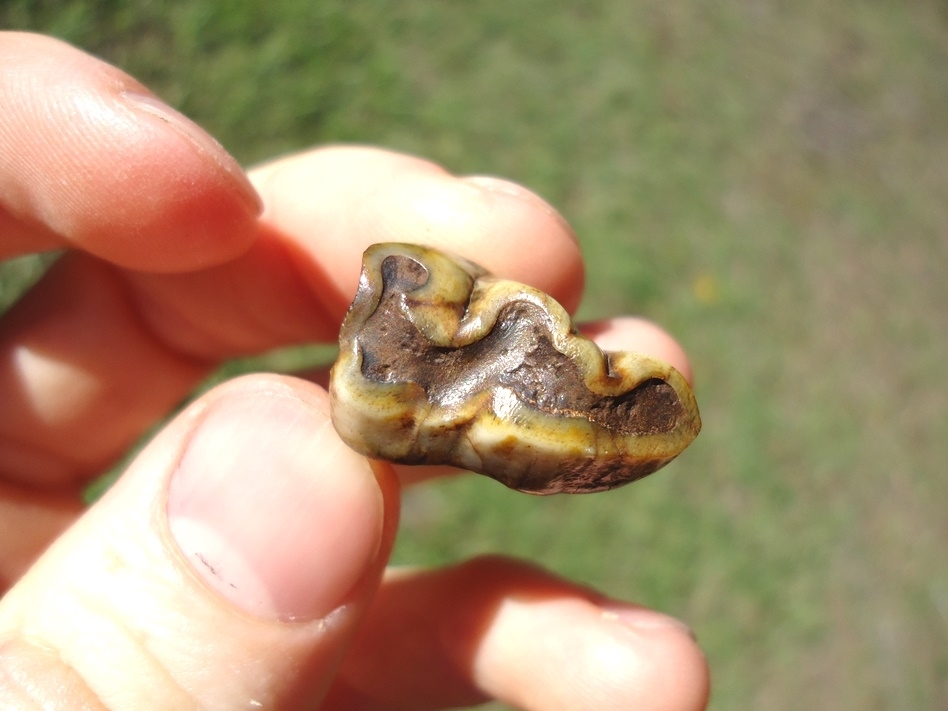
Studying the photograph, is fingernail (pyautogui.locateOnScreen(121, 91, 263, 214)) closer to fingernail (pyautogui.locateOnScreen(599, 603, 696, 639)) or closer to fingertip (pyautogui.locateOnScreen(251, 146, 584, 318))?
fingertip (pyautogui.locateOnScreen(251, 146, 584, 318))

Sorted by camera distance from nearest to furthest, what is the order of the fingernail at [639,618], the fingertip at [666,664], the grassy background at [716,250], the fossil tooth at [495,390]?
the fossil tooth at [495,390] → the fingertip at [666,664] → the fingernail at [639,618] → the grassy background at [716,250]

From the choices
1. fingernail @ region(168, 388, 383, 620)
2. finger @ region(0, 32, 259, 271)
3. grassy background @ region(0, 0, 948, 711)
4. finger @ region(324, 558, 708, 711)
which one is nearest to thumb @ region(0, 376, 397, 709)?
fingernail @ region(168, 388, 383, 620)

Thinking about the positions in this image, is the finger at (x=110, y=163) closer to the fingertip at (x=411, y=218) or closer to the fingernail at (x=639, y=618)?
the fingertip at (x=411, y=218)

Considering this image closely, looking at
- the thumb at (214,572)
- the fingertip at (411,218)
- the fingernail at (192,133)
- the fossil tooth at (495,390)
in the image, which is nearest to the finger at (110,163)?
the fingernail at (192,133)

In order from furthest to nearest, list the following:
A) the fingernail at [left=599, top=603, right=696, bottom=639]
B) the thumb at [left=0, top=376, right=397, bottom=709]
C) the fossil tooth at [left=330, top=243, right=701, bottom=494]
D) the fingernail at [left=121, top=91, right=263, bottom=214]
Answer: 1. the fingernail at [left=599, top=603, right=696, bottom=639]
2. the fingernail at [left=121, top=91, right=263, bottom=214]
3. the thumb at [left=0, top=376, right=397, bottom=709]
4. the fossil tooth at [left=330, top=243, right=701, bottom=494]

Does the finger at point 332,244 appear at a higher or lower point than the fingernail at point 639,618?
higher

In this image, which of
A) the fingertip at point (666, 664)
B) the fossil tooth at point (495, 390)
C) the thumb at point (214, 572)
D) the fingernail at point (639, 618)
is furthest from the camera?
the fingernail at point (639, 618)
